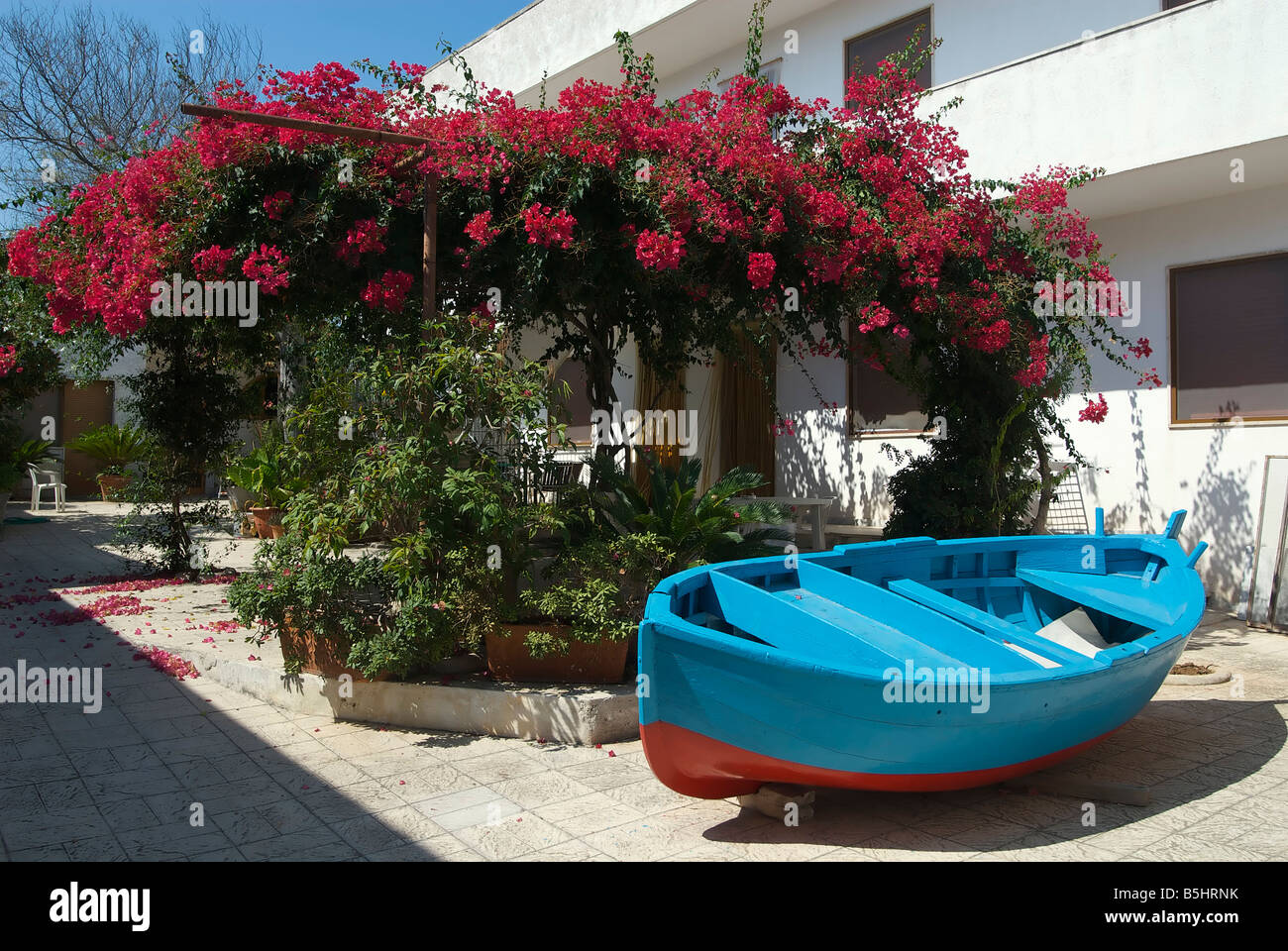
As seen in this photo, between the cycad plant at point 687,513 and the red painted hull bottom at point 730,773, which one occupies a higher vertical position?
the cycad plant at point 687,513

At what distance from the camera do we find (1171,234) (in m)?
9.04

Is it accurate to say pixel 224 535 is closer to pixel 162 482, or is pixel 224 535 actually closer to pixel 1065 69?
pixel 162 482

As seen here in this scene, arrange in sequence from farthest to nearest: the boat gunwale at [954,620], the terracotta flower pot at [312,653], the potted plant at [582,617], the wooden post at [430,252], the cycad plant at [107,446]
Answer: the cycad plant at [107,446] < the wooden post at [430,252] < the terracotta flower pot at [312,653] < the potted plant at [582,617] < the boat gunwale at [954,620]

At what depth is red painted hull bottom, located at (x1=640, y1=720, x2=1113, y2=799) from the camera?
12.1 feet

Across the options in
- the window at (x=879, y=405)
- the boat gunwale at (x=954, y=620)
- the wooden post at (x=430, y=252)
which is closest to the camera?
the boat gunwale at (x=954, y=620)

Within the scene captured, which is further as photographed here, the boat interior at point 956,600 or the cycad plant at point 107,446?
the cycad plant at point 107,446

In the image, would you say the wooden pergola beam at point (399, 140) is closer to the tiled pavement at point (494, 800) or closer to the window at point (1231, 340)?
the tiled pavement at point (494, 800)

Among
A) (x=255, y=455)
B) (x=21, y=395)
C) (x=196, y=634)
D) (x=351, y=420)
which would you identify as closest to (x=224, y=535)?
(x=255, y=455)

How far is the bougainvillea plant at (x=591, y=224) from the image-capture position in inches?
245

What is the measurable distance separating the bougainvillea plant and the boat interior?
1.96 metres

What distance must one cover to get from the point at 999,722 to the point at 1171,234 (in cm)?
733

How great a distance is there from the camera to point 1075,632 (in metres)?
5.54

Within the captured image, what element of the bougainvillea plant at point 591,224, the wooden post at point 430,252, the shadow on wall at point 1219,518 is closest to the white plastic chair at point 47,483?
the bougainvillea plant at point 591,224

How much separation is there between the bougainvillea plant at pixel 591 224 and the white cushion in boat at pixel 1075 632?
2421mm
